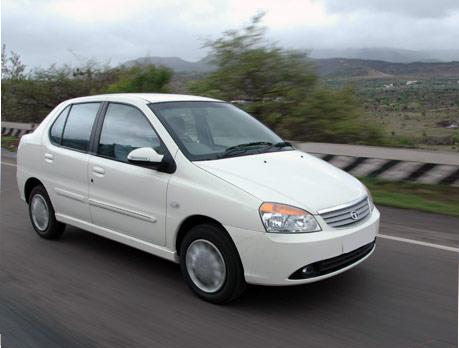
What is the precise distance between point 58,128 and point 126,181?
1700 millimetres

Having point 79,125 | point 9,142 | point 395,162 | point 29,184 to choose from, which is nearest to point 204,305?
point 79,125

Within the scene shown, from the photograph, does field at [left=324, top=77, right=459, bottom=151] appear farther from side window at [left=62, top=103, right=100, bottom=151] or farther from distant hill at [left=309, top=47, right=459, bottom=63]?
side window at [left=62, top=103, right=100, bottom=151]

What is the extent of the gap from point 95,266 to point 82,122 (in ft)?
5.11

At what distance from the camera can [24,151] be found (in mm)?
6617

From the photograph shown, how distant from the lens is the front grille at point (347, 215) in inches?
166

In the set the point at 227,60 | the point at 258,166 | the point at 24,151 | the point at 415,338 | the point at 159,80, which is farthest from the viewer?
the point at 159,80

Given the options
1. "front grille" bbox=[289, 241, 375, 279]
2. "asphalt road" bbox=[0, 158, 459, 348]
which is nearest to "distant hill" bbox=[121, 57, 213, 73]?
"asphalt road" bbox=[0, 158, 459, 348]

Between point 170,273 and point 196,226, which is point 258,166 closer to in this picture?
point 196,226

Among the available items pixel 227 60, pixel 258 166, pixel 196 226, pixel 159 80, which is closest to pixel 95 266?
pixel 196 226

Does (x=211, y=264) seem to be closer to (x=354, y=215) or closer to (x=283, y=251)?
(x=283, y=251)

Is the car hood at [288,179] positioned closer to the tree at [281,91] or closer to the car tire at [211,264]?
the car tire at [211,264]

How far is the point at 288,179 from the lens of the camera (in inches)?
176

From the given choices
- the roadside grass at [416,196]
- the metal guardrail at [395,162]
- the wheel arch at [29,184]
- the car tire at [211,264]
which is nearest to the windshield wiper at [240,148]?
the car tire at [211,264]

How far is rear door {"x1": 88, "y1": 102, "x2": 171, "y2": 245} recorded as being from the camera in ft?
15.7
